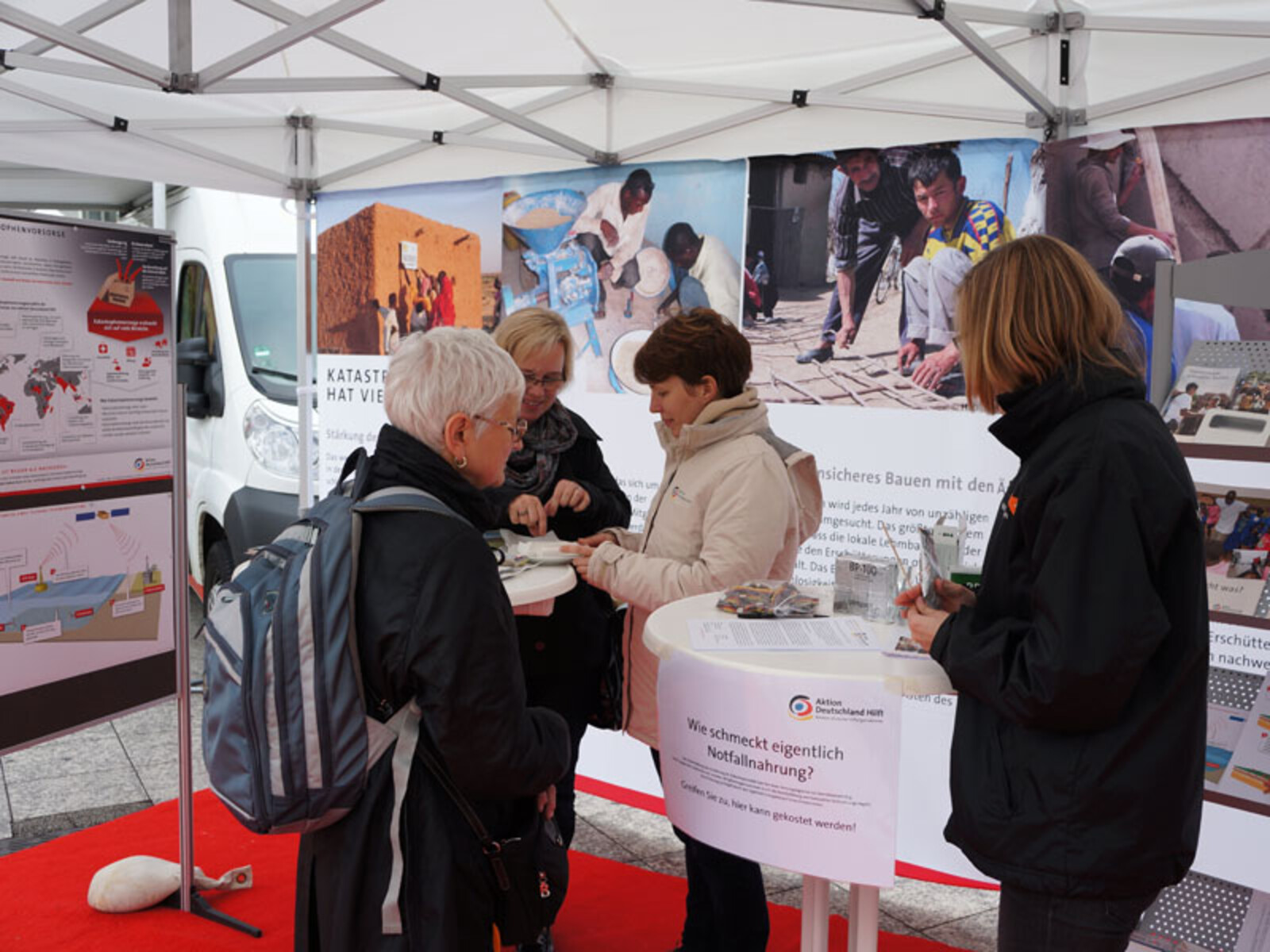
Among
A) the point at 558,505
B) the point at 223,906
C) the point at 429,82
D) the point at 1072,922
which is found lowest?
the point at 223,906

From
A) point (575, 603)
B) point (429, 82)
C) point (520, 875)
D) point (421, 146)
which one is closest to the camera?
point (520, 875)

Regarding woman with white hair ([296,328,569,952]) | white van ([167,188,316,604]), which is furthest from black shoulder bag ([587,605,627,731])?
white van ([167,188,316,604])

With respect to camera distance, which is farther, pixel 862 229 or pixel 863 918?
pixel 862 229

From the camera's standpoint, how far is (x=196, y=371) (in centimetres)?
598

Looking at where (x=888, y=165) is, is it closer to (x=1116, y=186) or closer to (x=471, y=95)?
(x=1116, y=186)

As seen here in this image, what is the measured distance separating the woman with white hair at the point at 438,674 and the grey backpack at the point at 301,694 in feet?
0.08

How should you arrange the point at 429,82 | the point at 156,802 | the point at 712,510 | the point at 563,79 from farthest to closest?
the point at 156,802 → the point at 563,79 → the point at 429,82 → the point at 712,510

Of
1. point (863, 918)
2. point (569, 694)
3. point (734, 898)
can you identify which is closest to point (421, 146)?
point (569, 694)

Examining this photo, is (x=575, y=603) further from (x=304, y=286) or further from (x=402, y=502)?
(x=304, y=286)

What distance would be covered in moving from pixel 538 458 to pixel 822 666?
1.22 metres

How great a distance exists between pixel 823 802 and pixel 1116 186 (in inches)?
79.5

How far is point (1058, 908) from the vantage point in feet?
4.82

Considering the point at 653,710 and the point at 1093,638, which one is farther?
the point at 653,710

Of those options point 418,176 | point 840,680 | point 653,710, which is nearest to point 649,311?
point 418,176
